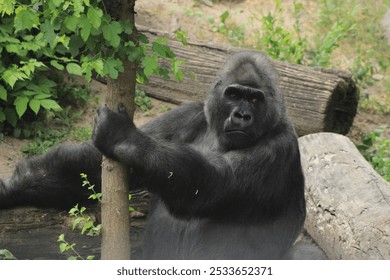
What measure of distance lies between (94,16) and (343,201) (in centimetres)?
255

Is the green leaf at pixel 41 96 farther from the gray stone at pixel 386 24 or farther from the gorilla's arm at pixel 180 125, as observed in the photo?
the gray stone at pixel 386 24

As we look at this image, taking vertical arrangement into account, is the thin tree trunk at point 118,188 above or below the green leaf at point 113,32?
below

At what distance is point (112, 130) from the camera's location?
399 cm

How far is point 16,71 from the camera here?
21.9 ft

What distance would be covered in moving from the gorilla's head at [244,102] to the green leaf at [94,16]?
126cm

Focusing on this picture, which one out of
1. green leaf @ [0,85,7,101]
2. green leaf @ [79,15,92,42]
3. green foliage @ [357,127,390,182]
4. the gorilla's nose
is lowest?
green foliage @ [357,127,390,182]

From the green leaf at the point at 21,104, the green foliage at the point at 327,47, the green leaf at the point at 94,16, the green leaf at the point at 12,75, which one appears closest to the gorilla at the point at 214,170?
the green leaf at the point at 94,16

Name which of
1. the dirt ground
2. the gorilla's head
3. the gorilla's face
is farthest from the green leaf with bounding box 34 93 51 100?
the gorilla's face

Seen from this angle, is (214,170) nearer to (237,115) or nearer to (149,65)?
(237,115)

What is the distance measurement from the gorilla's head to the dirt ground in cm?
321

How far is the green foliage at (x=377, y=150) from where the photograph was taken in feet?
23.7

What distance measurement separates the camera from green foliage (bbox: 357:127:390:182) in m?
7.21

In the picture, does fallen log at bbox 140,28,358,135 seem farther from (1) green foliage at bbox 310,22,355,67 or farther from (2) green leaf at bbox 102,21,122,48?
(2) green leaf at bbox 102,21,122,48
